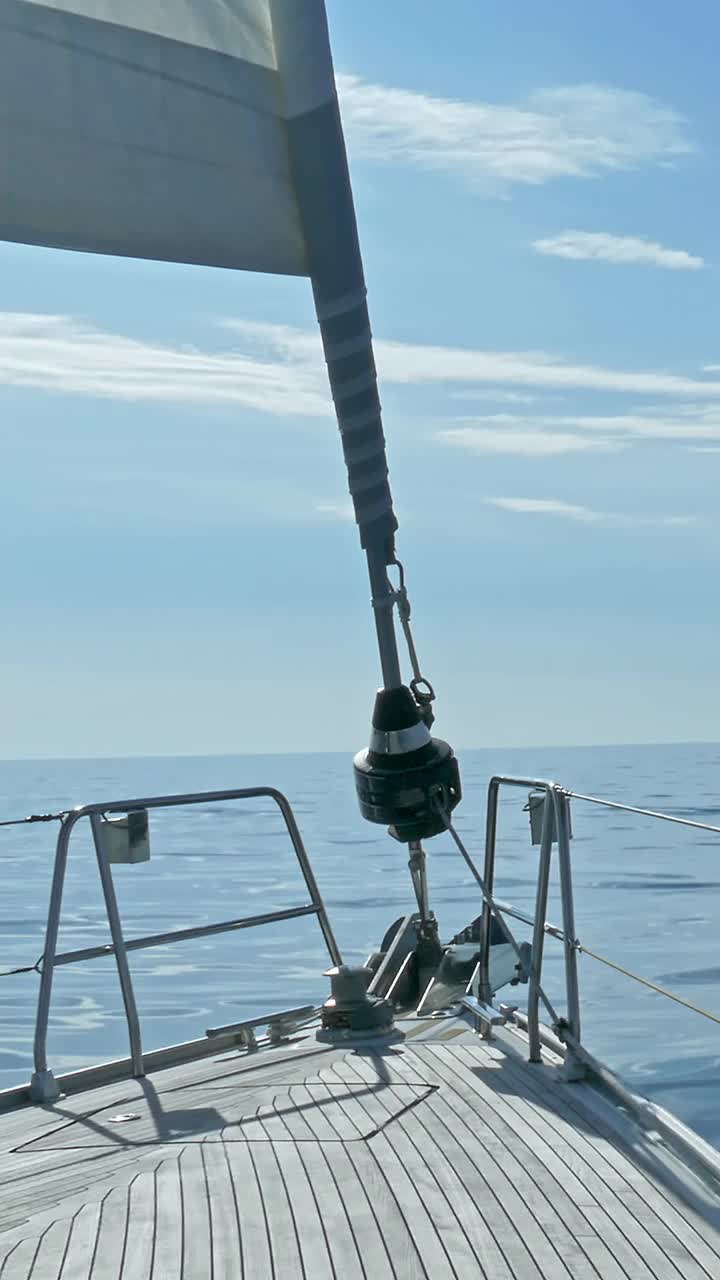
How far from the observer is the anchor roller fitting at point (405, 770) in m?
5.74

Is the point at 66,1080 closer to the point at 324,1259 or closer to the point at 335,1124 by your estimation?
the point at 335,1124

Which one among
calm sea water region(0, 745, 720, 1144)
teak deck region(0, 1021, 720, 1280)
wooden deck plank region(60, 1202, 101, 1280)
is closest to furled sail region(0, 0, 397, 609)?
teak deck region(0, 1021, 720, 1280)

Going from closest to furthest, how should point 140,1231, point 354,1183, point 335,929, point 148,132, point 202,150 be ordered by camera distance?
point 140,1231, point 354,1183, point 148,132, point 202,150, point 335,929

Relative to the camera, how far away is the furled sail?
5441 mm

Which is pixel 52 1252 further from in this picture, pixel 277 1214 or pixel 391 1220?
pixel 391 1220

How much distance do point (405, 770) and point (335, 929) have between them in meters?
13.8

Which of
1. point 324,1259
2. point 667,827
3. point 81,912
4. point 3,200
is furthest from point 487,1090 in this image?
point 667,827

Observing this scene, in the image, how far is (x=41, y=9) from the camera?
5.49 m

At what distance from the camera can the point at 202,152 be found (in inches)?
227

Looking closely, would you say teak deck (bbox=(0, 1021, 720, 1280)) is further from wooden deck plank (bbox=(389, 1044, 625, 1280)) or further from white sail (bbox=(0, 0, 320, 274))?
white sail (bbox=(0, 0, 320, 274))

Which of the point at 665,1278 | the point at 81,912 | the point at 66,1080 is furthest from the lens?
the point at 81,912

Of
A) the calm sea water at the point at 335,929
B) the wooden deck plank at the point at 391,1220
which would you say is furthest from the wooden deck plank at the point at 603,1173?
the calm sea water at the point at 335,929

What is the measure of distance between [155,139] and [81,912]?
16.9 meters

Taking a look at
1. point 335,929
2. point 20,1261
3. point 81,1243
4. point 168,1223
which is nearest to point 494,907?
point 168,1223
